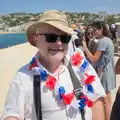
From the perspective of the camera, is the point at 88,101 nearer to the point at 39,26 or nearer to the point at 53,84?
the point at 53,84

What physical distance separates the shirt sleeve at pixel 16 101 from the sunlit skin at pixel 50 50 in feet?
0.79

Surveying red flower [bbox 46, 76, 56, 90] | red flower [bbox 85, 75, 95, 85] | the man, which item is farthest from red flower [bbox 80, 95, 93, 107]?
red flower [bbox 46, 76, 56, 90]

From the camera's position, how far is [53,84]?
252 centimetres

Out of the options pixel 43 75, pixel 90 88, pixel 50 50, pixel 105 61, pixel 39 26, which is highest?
pixel 39 26

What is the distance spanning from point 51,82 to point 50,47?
0.25 meters

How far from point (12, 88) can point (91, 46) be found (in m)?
3.55

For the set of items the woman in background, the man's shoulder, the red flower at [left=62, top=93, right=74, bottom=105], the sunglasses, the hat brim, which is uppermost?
the hat brim

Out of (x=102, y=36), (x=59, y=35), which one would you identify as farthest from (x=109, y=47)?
(x=59, y=35)

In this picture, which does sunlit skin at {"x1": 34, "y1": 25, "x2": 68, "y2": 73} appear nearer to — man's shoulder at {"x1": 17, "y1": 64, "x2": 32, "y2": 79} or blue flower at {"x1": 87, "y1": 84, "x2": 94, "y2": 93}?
man's shoulder at {"x1": 17, "y1": 64, "x2": 32, "y2": 79}

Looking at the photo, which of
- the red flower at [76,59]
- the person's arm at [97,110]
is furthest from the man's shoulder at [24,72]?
the person's arm at [97,110]

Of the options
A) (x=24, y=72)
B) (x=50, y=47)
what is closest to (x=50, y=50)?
(x=50, y=47)

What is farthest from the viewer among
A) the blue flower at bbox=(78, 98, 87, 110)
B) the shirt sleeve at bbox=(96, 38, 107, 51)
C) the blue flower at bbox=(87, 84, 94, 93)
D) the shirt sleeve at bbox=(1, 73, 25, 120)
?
the shirt sleeve at bbox=(96, 38, 107, 51)

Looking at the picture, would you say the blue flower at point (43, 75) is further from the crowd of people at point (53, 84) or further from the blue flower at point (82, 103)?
the blue flower at point (82, 103)

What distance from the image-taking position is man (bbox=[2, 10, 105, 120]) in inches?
97.0
